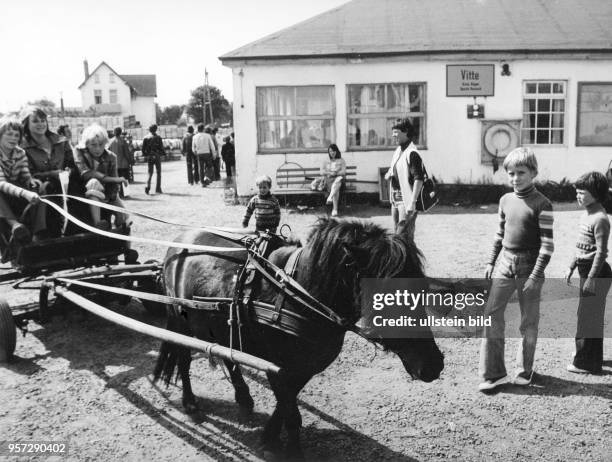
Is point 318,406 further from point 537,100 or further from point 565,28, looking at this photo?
point 565,28

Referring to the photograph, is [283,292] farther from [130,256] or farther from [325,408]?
[130,256]

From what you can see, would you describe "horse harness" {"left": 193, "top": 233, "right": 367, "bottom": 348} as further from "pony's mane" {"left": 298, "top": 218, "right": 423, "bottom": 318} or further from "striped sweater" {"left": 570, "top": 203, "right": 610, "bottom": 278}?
"striped sweater" {"left": 570, "top": 203, "right": 610, "bottom": 278}

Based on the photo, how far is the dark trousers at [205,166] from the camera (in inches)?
741

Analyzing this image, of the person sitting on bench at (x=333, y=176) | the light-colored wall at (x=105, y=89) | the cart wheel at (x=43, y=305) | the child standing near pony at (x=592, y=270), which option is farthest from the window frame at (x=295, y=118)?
the light-colored wall at (x=105, y=89)

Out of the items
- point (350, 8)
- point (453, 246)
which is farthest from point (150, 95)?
point (453, 246)

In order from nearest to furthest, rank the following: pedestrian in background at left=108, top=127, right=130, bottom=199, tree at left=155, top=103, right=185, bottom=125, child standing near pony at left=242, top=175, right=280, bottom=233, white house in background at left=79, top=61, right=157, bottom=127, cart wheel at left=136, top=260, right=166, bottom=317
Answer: cart wheel at left=136, top=260, right=166, bottom=317, child standing near pony at left=242, top=175, right=280, bottom=233, pedestrian in background at left=108, top=127, right=130, bottom=199, white house in background at left=79, top=61, right=157, bottom=127, tree at left=155, top=103, right=185, bottom=125

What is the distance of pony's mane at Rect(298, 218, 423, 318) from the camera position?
3.22 meters

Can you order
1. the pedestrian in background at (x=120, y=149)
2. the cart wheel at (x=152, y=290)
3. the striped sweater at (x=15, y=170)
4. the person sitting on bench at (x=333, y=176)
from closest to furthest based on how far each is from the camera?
the striped sweater at (x=15, y=170)
the cart wheel at (x=152, y=290)
the person sitting on bench at (x=333, y=176)
the pedestrian in background at (x=120, y=149)

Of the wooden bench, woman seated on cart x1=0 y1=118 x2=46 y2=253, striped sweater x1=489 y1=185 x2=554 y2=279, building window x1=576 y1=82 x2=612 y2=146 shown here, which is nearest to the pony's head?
striped sweater x1=489 y1=185 x2=554 y2=279

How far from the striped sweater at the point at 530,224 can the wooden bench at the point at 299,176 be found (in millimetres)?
9571

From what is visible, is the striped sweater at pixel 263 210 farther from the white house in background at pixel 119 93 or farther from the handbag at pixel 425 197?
the white house in background at pixel 119 93

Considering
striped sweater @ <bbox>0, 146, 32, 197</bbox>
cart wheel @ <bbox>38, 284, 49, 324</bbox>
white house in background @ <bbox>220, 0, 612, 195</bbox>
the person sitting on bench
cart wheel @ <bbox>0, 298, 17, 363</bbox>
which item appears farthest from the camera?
white house in background @ <bbox>220, 0, 612, 195</bbox>

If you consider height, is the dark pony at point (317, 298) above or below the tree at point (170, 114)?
below

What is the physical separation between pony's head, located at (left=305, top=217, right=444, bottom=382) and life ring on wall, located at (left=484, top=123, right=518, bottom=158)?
11.8 metres
